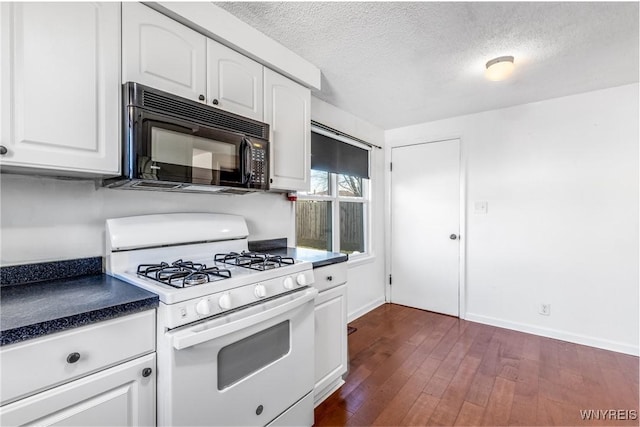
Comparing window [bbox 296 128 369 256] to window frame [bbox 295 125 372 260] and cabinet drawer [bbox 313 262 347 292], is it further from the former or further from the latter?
cabinet drawer [bbox 313 262 347 292]

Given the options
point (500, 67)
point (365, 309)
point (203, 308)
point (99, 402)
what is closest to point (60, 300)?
point (99, 402)

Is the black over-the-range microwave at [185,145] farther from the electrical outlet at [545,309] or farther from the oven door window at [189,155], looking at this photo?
the electrical outlet at [545,309]

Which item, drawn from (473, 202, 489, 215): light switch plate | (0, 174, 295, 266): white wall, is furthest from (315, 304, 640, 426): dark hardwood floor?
(0, 174, 295, 266): white wall

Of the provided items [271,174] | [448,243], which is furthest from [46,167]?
[448,243]

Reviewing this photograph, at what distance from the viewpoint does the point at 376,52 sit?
202 centimetres

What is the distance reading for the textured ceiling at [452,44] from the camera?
1602mm

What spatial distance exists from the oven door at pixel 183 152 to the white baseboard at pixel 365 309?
2.15 meters

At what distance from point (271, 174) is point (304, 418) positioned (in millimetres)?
1410

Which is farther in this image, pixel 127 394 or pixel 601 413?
pixel 601 413

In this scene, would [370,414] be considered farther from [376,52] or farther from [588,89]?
[588,89]

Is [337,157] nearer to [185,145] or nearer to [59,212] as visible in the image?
[185,145]

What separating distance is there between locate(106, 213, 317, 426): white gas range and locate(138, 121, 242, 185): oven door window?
1.17ft

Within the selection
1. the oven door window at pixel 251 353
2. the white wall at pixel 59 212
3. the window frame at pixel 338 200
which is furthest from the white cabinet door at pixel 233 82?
the oven door window at pixel 251 353

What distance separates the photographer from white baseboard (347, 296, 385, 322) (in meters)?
3.26
